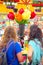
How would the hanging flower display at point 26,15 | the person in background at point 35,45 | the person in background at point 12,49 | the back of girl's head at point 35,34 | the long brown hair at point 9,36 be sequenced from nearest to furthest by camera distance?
1. the person in background at point 12,49
2. the long brown hair at point 9,36
3. the person in background at point 35,45
4. the back of girl's head at point 35,34
5. the hanging flower display at point 26,15

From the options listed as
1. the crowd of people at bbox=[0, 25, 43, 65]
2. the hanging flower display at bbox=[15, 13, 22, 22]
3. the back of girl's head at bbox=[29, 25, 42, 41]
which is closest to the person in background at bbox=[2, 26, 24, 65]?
the crowd of people at bbox=[0, 25, 43, 65]

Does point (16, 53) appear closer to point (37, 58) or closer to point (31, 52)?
point (31, 52)

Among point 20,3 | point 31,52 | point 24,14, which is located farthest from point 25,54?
point 20,3

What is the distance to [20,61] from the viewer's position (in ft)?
13.0

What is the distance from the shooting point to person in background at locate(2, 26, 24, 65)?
12.8 feet

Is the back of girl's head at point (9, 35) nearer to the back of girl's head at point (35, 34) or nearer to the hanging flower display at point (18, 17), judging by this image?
the back of girl's head at point (35, 34)

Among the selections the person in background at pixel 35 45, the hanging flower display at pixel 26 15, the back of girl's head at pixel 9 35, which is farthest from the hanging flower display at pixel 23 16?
the back of girl's head at pixel 9 35

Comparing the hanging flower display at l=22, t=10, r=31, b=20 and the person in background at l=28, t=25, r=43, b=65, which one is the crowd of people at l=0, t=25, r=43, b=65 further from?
the hanging flower display at l=22, t=10, r=31, b=20

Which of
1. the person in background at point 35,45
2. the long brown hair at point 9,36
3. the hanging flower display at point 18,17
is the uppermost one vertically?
the hanging flower display at point 18,17

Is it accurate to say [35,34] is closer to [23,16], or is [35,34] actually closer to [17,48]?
[23,16]

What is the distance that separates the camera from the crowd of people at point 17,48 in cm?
391

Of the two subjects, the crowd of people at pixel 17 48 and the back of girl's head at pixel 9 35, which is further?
the back of girl's head at pixel 9 35

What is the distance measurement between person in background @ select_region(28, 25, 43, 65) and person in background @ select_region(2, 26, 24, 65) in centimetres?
37

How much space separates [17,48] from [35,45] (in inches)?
22.8
